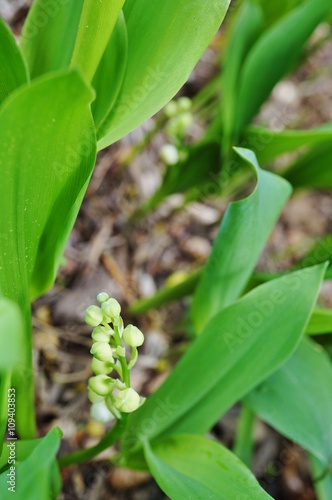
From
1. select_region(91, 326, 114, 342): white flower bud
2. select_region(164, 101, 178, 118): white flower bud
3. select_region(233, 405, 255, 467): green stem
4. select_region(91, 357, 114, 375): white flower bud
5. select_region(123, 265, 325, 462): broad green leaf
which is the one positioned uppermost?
select_region(91, 326, 114, 342): white flower bud

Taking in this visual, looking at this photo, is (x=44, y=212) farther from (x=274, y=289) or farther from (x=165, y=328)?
(x=165, y=328)

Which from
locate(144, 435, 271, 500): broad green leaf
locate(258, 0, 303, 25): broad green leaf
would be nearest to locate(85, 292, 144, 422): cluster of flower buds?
locate(144, 435, 271, 500): broad green leaf

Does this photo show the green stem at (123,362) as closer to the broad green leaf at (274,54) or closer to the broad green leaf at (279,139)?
the broad green leaf at (279,139)

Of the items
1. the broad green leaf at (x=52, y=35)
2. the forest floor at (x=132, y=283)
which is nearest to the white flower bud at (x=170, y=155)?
the forest floor at (x=132, y=283)

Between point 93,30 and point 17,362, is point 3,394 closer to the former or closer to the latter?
point 17,362

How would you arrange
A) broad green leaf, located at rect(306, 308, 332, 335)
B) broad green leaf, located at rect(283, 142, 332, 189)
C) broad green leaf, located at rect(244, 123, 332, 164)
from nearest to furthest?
1. broad green leaf, located at rect(306, 308, 332, 335)
2. broad green leaf, located at rect(244, 123, 332, 164)
3. broad green leaf, located at rect(283, 142, 332, 189)

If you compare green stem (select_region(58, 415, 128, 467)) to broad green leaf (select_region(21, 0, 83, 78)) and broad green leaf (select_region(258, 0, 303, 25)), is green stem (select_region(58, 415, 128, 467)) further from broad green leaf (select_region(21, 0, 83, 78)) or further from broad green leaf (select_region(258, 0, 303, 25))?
broad green leaf (select_region(258, 0, 303, 25))

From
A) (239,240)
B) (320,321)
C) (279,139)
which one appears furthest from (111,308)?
(279,139)
